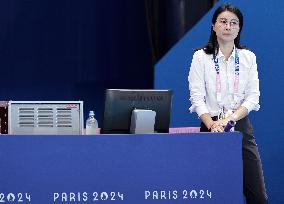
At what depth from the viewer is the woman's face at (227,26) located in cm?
273

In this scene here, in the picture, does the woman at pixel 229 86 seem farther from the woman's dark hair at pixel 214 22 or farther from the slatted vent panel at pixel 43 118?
the slatted vent panel at pixel 43 118

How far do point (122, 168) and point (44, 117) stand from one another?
1.47 feet

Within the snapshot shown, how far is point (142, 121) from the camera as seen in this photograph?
2.32m

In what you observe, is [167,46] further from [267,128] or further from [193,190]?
[193,190]

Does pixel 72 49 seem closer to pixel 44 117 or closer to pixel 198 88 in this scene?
pixel 198 88

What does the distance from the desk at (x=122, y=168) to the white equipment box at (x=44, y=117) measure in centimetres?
20

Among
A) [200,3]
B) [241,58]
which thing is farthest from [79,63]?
[241,58]

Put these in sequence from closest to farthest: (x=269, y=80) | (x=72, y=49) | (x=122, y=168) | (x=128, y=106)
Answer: (x=122, y=168) → (x=128, y=106) → (x=269, y=80) → (x=72, y=49)

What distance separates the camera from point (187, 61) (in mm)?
4078

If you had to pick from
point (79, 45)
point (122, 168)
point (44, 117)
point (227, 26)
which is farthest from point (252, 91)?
point (79, 45)

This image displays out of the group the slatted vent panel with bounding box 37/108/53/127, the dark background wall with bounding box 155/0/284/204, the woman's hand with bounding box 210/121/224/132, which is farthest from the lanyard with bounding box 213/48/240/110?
the dark background wall with bounding box 155/0/284/204

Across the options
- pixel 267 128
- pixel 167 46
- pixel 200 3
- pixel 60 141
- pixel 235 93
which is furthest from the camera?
pixel 167 46

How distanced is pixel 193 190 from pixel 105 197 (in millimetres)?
385

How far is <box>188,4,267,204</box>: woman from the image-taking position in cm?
272
